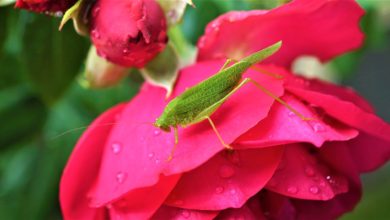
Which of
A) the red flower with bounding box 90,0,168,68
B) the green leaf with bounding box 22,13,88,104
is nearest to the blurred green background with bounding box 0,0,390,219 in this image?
the green leaf with bounding box 22,13,88,104

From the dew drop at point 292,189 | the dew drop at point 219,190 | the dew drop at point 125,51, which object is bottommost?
the dew drop at point 292,189

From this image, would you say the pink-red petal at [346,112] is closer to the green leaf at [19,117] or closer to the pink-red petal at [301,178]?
the pink-red petal at [301,178]

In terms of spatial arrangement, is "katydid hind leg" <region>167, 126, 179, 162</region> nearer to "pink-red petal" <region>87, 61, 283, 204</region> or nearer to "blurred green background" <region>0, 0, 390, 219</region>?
"pink-red petal" <region>87, 61, 283, 204</region>

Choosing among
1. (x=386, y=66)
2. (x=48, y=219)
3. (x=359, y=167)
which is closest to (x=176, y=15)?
(x=359, y=167)

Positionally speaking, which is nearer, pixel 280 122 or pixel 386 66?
pixel 280 122

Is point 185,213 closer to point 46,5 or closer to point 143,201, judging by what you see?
point 143,201

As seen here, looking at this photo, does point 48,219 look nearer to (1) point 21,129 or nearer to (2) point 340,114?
(1) point 21,129

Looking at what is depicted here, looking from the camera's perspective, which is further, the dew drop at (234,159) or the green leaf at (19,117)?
the green leaf at (19,117)

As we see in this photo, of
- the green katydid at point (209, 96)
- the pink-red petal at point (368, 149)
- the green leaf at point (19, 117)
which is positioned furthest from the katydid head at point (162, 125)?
the green leaf at point (19, 117)
